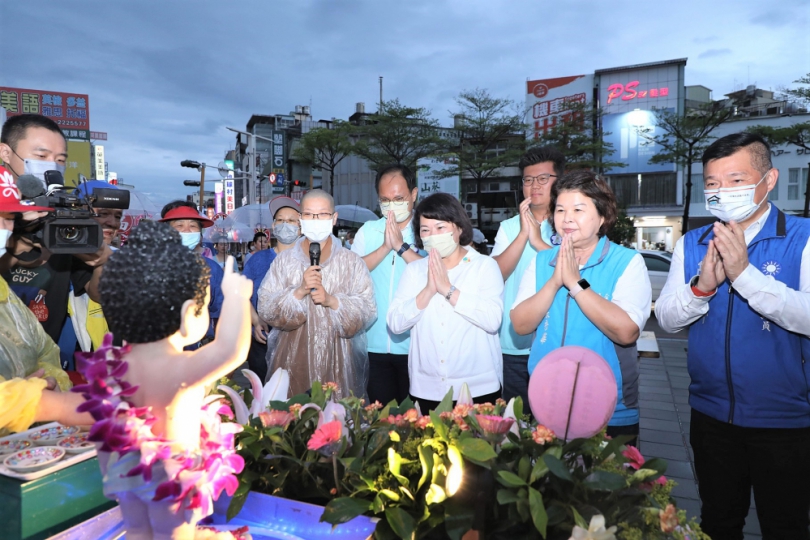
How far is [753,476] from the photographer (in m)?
2.06

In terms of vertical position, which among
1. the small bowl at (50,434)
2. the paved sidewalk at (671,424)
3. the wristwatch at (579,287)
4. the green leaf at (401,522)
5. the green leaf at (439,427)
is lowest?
the paved sidewalk at (671,424)

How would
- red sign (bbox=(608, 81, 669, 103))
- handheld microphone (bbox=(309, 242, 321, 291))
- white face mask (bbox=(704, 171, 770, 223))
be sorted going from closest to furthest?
white face mask (bbox=(704, 171, 770, 223)), handheld microphone (bbox=(309, 242, 321, 291)), red sign (bbox=(608, 81, 669, 103))

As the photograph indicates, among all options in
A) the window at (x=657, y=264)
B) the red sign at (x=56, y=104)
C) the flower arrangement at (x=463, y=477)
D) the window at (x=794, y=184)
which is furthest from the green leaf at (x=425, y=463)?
the window at (x=794, y=184)

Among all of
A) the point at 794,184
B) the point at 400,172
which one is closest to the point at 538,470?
the point at 400,172

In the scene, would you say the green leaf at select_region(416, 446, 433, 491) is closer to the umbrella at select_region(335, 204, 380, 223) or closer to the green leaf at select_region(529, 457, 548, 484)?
the green leaf at select_region(529, 457, 548, 484)

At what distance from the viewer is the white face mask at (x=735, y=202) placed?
2.07 m

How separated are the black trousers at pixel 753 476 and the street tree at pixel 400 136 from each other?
2381 centimetres

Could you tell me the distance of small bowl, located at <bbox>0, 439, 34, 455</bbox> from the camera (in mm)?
1360

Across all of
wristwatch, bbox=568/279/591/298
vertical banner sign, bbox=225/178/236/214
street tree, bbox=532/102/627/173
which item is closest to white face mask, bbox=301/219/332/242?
wristwatch, bbox=568/279/591/298

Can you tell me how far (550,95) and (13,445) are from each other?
3557cm

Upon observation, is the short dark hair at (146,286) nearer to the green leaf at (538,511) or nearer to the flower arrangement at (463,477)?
the flower arrangement at (463,477)

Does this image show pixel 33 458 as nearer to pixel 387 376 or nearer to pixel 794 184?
pixel 387 376

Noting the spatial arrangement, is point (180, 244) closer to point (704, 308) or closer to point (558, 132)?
point (704, 308)

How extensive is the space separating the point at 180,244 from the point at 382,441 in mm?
735
